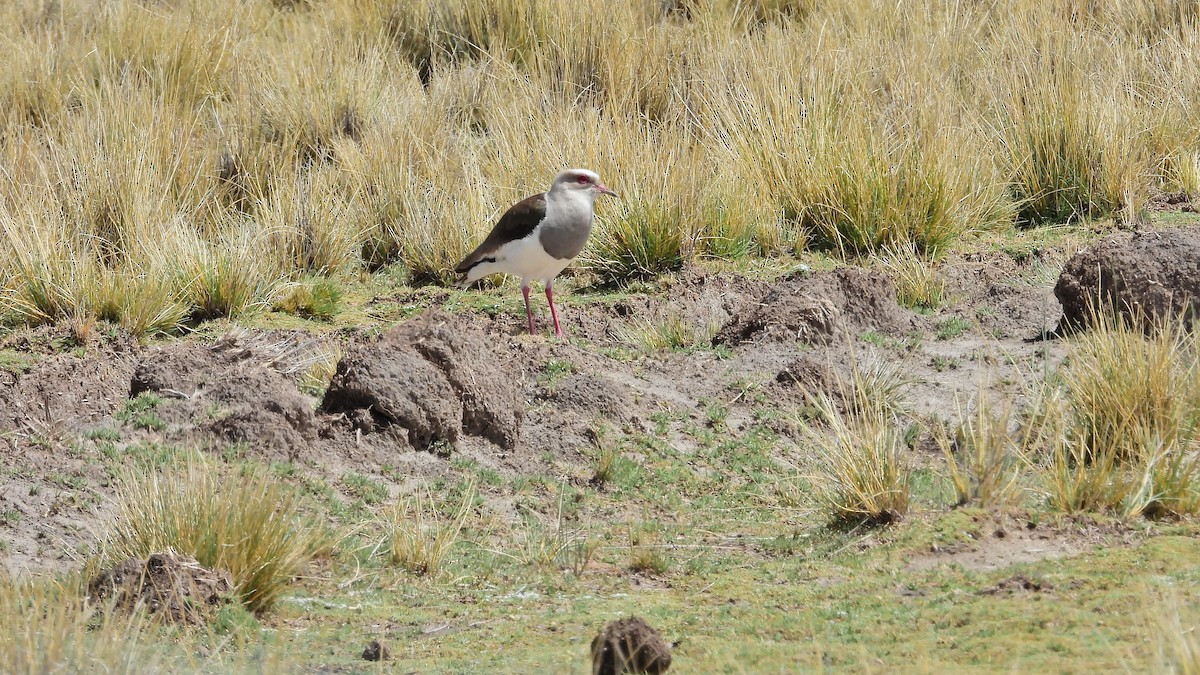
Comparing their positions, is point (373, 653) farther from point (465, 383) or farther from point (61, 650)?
point (465, 383)

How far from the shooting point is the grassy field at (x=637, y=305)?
5.04 metres

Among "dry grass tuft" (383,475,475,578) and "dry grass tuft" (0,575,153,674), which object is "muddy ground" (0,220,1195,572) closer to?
"dry grass tuft" (383,475,475,578)

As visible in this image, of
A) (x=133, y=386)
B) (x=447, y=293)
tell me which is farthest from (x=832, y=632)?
(x=447, y=293)

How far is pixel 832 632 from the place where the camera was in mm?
4715

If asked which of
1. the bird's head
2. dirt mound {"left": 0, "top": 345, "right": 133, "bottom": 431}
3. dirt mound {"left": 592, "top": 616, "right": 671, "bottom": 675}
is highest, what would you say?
dirt mound {"left": 592, "top": 616, "right": 671, "bottom": 675}

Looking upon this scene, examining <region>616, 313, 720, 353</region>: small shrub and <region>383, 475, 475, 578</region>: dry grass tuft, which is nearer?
<region>383, 475, 475, 578</region>: dry grass tuft

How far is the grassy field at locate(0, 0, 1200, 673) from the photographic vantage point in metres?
5.04

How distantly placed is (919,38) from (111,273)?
7212 mm

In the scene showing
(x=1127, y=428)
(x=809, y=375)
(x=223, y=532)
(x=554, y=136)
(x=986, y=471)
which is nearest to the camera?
(x=223, y=532)

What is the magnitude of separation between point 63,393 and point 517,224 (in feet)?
8.78

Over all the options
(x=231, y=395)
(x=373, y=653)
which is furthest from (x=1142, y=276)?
(x=373, y=653)

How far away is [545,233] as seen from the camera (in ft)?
28.1

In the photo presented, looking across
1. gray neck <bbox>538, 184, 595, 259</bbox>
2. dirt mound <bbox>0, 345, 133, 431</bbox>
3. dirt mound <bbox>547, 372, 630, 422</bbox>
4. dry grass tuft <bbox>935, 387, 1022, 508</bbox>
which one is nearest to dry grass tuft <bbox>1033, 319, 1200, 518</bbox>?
dry grass tuft <bbox>935, 387, 1022, 508</bbox>

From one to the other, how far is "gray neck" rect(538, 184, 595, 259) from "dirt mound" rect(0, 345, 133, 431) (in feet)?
7.81
